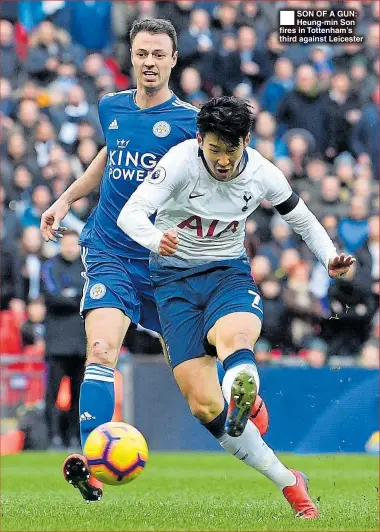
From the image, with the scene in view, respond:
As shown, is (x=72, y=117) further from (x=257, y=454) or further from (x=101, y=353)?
(x=257, y=454)

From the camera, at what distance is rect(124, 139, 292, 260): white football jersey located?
782cm

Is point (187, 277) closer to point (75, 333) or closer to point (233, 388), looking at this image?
point (233, 388)

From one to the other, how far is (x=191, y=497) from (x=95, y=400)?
75.8 inches

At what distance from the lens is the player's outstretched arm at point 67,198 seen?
8797 mm

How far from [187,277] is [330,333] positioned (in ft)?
25.0

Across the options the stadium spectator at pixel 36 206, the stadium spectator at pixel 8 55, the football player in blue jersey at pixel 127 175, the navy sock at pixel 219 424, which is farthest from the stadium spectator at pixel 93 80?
the navy sock at pixel 219 424

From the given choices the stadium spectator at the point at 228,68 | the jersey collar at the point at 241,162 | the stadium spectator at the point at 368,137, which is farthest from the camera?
the stadium spectator at the point at 228,68

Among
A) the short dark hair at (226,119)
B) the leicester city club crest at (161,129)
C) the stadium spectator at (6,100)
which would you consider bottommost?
the stadium spectator at (6,100)

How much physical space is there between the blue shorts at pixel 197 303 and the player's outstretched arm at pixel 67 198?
95 centimetres

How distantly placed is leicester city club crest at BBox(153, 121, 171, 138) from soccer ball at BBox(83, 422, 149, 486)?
216 cm

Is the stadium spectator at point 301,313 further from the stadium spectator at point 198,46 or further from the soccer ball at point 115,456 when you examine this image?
the soccer ball at point 115,456

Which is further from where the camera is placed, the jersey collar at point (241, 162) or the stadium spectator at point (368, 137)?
the stadium spectator at point (368, 137)

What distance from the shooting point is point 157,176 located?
7.83 meters

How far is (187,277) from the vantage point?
27.2 feet
